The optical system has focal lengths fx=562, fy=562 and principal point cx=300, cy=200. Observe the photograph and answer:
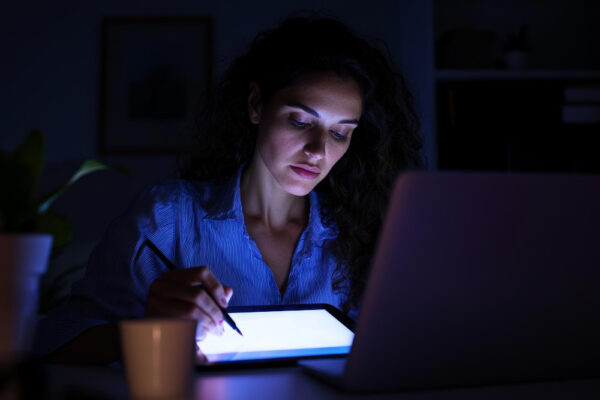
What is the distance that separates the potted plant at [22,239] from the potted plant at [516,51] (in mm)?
2169

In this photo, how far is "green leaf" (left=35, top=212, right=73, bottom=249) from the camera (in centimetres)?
52

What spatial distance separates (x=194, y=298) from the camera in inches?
29.8

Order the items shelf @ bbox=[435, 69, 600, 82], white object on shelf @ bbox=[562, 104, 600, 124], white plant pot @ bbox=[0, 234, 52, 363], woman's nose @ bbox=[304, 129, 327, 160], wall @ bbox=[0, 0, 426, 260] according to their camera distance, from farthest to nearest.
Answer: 1. wall @ bbox=[0, 0, 426, 260]
2. shelf @ bbox=[435, 69, 600, 82]
3. white object on shelf @ bbox=[562, 104, 600, 124]
4. woman's nose @ bbox=[304, 129, 327, 160]
5. white plant pot @ bbox=[0, 234, 52, 363]

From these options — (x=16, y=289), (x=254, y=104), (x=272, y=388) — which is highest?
(x=254, y=104)

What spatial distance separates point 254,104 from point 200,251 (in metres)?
0.43

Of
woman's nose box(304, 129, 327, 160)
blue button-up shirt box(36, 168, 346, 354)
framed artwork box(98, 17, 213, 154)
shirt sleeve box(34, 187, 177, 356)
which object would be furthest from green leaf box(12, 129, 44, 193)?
framed artwork box(98, 17, 213, 154)

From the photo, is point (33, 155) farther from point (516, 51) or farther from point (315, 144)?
point (516, 51)

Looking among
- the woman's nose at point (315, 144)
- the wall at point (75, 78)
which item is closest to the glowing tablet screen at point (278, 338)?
the woman's nose at point (315, 144)

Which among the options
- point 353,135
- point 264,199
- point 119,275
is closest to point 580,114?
point 353,135

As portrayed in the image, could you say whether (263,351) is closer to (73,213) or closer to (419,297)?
(419,297)

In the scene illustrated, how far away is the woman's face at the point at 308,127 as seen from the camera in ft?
4.30

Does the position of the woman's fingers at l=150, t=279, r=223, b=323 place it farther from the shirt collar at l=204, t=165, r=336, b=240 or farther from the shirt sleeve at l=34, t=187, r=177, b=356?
the shirt collar at l=204, t=165, r=336, b=240

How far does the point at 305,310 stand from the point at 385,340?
0.40 m

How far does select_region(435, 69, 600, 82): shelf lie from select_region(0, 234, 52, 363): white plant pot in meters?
2.04
